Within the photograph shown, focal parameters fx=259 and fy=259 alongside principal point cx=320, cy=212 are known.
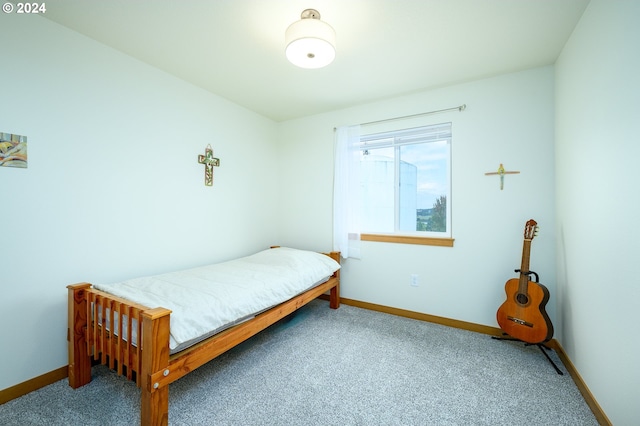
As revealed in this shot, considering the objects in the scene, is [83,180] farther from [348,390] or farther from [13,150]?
[348,390]

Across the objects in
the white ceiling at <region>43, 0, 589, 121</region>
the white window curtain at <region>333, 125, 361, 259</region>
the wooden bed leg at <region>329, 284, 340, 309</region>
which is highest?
the white ceiling at <region>43, 0, 589, 121</region>

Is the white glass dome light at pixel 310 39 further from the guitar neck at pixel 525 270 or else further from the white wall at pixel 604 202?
the guitar neck at pixel 525 270

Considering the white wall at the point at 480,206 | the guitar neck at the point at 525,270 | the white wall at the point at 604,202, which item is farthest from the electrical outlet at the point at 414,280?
the white wall at the point at 604,202

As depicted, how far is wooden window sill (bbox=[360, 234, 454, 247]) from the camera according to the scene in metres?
2.63

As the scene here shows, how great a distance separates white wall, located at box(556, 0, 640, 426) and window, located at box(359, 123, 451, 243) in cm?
97

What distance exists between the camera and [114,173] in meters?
2.04

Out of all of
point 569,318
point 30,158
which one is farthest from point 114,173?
point 569,318

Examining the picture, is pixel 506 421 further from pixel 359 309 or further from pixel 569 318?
pixel 359 309

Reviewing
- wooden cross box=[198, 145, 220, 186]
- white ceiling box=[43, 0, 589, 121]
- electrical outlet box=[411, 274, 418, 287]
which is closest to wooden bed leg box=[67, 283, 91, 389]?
wooden cross box=[198, 145, 220, 186]

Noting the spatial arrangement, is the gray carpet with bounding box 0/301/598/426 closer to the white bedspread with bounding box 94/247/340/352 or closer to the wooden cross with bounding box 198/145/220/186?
the white bedspread with bounding box 94/247/340/352

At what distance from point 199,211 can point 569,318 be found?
3.30 meters

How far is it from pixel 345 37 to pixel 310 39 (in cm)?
A: 45

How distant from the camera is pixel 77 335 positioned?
1.66 m

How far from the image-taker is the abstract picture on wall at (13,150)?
156 centimetres
